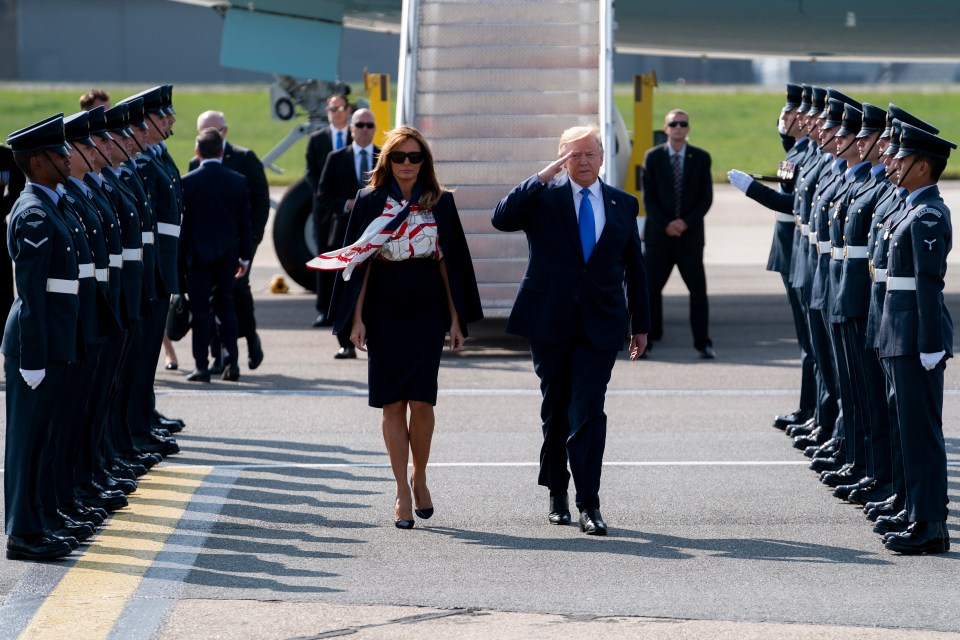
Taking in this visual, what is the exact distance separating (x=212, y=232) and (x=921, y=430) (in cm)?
584

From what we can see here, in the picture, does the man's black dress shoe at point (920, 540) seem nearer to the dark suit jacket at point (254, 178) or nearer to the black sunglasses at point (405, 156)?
the black sunglasses at point (405, 156)

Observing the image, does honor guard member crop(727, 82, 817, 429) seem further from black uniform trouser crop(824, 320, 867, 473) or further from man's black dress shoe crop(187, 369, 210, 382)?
man's black dress shoe crop(187, 369, 210, 382)

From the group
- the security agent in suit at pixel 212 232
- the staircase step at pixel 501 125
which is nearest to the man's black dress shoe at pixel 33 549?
the security agent in suit at pixel 212 232

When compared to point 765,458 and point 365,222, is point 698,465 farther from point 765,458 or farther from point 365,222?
point 365,222

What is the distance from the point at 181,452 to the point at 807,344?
3886 millimetres

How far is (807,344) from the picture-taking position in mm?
9570

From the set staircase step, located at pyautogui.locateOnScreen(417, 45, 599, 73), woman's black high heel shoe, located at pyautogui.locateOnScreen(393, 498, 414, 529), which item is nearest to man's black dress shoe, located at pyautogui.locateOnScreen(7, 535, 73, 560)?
woman's black high heel shoe, located at pyautogui.locateOnScreen(393, 498, 414, 529)

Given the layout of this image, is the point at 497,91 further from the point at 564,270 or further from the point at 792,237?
the point at 564,270

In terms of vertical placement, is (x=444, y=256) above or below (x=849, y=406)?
above

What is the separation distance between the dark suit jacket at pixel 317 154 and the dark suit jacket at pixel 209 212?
310 cm

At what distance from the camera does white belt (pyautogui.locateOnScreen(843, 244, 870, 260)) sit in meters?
7.51

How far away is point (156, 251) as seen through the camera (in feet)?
30.1

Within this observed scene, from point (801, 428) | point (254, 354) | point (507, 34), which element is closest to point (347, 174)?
point (254, 354)

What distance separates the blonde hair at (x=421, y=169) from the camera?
23.6ft
